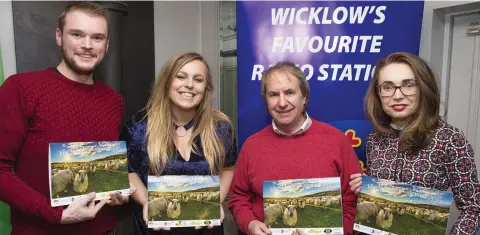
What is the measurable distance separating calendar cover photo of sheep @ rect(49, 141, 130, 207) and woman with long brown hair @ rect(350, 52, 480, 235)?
122 cm

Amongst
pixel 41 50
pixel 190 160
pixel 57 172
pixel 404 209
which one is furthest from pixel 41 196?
pixel 404 209

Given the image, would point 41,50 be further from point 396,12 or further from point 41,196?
point 396,12

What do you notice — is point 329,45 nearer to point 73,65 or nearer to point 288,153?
point 288,153

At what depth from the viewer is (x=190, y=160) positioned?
79.4 inches

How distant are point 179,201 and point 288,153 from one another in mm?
638

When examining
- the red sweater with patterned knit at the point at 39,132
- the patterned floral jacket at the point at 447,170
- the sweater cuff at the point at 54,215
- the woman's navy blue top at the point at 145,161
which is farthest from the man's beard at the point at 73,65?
the patterned floral jacket at the point at 447,170

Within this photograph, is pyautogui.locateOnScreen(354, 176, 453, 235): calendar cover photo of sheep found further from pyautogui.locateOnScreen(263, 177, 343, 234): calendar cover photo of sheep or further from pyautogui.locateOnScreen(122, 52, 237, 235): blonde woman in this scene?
pyautogui.locateOnScreen(122, 52, 237, 235): blonde woman

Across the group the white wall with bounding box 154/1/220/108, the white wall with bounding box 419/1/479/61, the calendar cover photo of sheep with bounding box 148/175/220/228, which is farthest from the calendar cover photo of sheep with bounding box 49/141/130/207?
the white wall with bounding box 419/1/479/61

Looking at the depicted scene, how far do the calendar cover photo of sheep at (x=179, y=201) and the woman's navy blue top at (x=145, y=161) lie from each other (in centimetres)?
8

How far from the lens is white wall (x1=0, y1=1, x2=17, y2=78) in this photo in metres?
2.53

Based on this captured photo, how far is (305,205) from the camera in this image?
1762 millimetres

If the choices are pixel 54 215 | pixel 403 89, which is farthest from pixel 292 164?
pixel 54 215

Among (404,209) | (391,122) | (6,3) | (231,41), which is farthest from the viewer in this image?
(231,41)

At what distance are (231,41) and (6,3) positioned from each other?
1862mm
